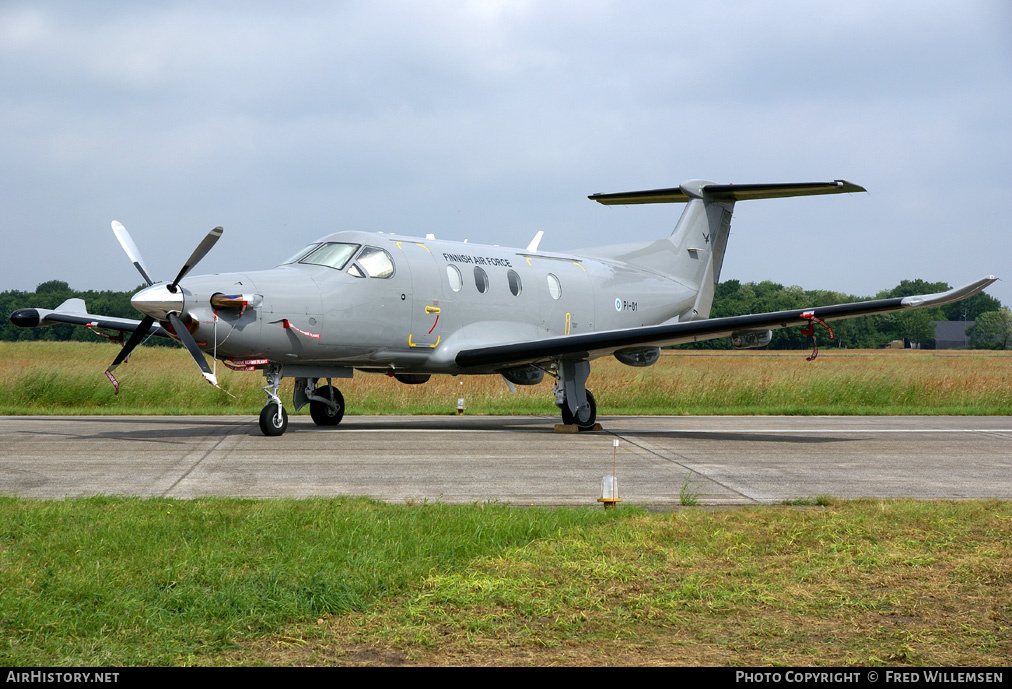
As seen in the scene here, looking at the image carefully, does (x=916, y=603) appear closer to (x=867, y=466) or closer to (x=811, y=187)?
(x=867, y=466)

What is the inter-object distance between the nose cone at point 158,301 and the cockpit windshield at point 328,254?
2.94 m

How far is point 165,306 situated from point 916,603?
11.6 metres

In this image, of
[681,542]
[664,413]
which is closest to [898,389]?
[664,413]

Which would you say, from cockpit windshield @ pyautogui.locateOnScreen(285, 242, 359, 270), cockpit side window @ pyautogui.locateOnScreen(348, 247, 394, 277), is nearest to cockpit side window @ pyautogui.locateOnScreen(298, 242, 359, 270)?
cockpit windshield @ pyautogui.locateOnScreen(285, 242, 359, 270)

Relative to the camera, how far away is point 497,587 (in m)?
5.57

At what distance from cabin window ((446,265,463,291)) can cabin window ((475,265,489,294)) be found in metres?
0.42

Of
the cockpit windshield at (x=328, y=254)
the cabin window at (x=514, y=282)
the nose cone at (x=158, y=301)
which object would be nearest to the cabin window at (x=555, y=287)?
the cabin window at (x=514, y=282)

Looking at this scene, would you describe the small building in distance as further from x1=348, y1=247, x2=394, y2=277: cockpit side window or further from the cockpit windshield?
the cockpit windshield

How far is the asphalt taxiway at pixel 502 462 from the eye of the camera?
31.4 feet

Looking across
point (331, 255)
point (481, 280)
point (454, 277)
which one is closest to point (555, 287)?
point (481, 280)

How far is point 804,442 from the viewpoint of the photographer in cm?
1520

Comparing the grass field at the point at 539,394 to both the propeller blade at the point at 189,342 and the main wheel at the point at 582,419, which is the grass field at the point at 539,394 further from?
the propeller blade at the point at 189,342

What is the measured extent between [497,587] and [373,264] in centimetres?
1186

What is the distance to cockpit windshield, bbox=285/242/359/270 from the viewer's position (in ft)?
54.5
